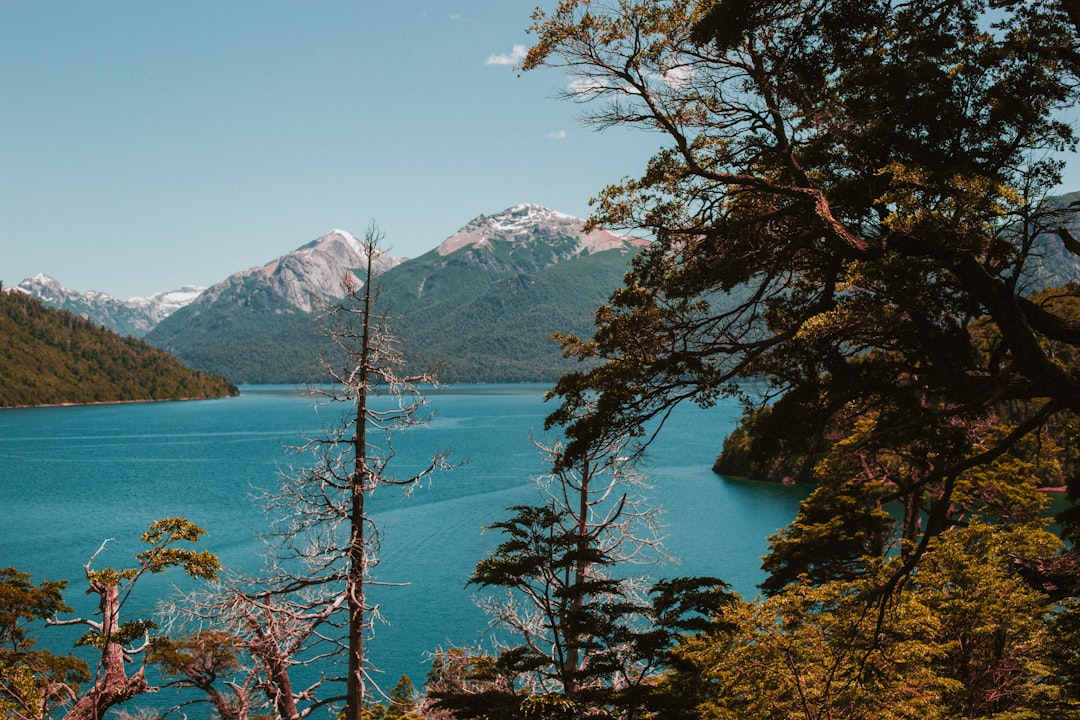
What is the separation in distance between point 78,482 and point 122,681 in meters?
62.8

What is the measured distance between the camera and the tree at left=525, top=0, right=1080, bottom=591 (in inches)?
271

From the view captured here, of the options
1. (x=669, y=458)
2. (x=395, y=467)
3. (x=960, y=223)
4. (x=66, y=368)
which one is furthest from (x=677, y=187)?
(x=66, y=368)

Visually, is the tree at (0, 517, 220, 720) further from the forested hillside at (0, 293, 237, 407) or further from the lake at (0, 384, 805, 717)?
the forested hillside at (0, 293, 237, 407)

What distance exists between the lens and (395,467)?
6944cm

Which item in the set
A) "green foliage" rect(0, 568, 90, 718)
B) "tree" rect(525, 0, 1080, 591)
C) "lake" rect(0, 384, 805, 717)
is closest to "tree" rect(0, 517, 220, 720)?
"green foliage" rect(0, 568, 90, 718)

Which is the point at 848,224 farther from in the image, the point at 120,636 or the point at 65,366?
the point at 65,366

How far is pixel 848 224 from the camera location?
27.0 ft

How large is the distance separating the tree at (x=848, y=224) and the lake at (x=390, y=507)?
1177 mm

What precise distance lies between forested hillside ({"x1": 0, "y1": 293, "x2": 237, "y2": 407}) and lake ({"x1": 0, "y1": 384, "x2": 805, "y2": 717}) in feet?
220

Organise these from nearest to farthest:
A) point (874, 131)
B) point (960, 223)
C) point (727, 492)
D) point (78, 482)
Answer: point (960, 223) → point (874, 131) → point (727, 492) → point (78, 482)

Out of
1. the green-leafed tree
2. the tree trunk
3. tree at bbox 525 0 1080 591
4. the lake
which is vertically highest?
tree at bbox 525 0 1080 591

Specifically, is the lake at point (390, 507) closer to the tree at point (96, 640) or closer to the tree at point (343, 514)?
the tree at point (343, 514)

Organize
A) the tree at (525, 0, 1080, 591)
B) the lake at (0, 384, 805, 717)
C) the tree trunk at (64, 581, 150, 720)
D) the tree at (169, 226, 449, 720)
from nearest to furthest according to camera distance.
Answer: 1. the tree at (525, 0, 1080, 591)
2. the tree trunk at (64, 581, 150, 720)
3. the tree at (169, 226, 449, 720)
4. the lake at (0, 384, 805, 717)

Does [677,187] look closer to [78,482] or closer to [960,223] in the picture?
[960,223]
